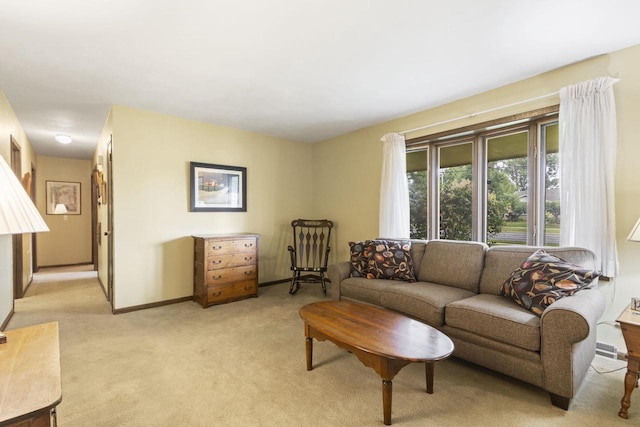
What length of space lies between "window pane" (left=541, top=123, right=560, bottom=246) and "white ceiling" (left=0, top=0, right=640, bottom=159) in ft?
1.98

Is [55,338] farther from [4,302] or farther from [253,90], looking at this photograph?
[4,302]

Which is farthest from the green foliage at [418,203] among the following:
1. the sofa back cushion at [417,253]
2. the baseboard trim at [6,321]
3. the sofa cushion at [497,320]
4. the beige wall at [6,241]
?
the baseboard trim at [6,321]

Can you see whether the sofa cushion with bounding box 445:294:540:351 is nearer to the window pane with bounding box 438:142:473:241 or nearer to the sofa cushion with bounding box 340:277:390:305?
the sofa cushion with bounding box 340:277:390:305

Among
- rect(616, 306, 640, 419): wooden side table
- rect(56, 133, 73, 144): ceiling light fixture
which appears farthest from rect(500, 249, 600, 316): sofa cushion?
rect(56, 133, 73, 144): ceiling light fixture

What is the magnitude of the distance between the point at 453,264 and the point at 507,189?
1022mm

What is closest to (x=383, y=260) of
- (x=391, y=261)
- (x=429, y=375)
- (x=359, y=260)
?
(x=391, y=261)

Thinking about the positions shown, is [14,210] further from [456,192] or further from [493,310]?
[456,192]

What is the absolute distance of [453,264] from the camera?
2.92 meters

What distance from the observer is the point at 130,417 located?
5.77 feet

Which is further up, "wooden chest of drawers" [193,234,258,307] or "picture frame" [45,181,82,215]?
"picture frame" [45,181,82,215]

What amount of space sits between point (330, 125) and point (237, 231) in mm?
2012

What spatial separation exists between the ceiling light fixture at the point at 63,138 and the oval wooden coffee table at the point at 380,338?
16.0ft

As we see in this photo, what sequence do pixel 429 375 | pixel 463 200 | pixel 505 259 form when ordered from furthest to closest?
1. pixel 463 200
2. pixel 505 259
3. pixel 429 375

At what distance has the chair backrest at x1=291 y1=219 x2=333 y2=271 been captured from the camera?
4809 mm
